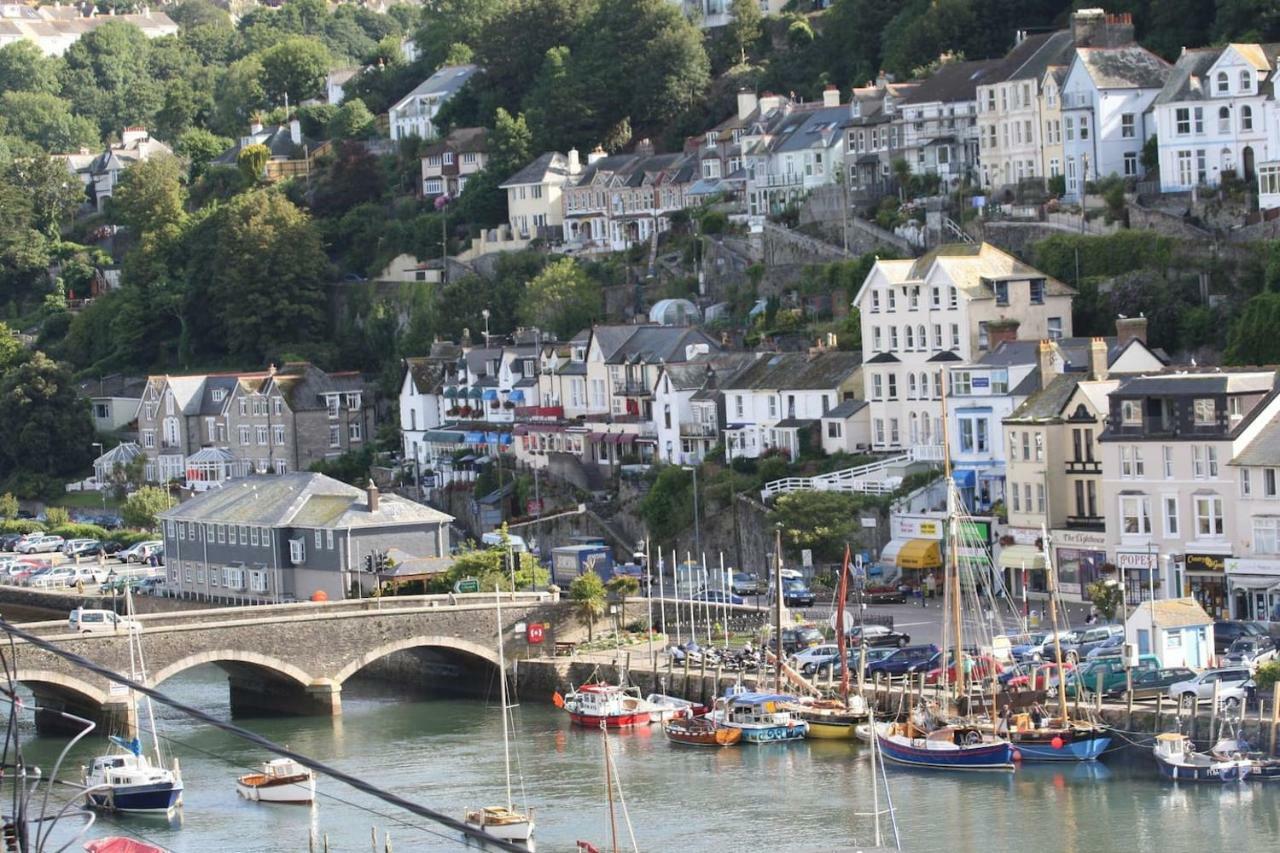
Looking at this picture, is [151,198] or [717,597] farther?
[151,198]

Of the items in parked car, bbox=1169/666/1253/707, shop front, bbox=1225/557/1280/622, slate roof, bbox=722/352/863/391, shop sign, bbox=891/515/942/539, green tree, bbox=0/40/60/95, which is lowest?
parked car, bbox=1169/666/1253/707

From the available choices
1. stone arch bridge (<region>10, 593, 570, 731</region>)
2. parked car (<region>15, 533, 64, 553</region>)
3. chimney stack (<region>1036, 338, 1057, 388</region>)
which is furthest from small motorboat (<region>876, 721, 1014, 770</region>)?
parked car (<region>15, 533, 64, 553</region>)

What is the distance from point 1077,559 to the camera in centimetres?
6894

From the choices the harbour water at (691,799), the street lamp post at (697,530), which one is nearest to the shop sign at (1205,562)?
the harbour water at (691,799)

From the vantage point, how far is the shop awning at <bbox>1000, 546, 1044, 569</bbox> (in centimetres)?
6988

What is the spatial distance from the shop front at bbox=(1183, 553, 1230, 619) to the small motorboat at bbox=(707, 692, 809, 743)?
1058 cm

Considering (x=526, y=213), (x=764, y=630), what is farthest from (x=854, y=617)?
(x=526, y=213)

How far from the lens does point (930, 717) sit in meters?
57.7

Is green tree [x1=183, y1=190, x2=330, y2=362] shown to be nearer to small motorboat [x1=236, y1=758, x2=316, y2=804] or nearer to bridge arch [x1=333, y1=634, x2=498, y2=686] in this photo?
bridge arch [x1=333, y1=634, x2=498, y2=686]

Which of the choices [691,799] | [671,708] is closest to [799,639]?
[671,708]

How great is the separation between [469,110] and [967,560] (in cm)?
7545

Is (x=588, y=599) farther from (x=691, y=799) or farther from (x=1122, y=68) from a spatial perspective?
(x=1122, y=68)

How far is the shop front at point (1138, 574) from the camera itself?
65938 mm

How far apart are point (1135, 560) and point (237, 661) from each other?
22.8 m
